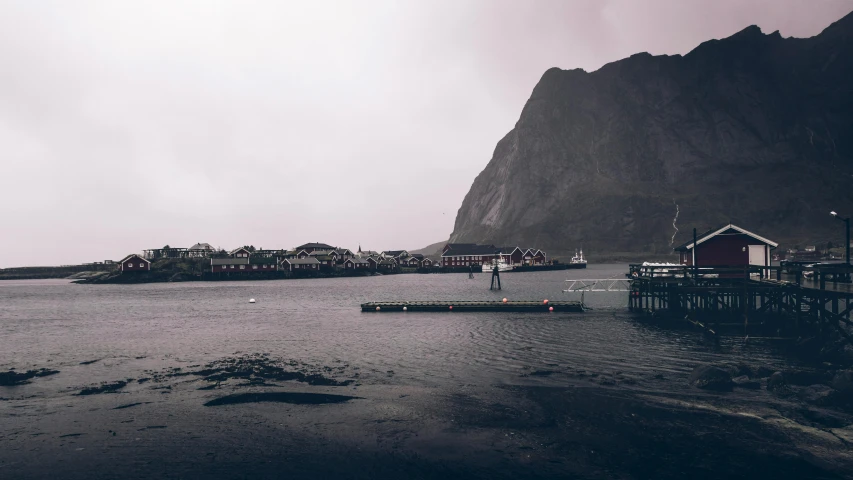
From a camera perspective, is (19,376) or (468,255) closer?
(19,376)

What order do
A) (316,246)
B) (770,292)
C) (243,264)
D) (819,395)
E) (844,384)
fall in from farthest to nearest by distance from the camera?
1. (316,246)
2. (243,264)
3. (770,292)
4. (844,384)
5. (819,395)

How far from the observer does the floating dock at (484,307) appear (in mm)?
51656

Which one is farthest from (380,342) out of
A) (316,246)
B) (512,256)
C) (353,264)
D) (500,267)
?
(512,256)

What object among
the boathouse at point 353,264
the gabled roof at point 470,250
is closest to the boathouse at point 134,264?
the boathouse at point 353,264

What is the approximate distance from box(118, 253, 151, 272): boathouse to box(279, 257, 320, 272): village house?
124 ft

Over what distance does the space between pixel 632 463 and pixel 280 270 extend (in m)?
142

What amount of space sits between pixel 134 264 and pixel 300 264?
46424 millimetres

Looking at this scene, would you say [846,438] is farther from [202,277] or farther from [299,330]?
[202,277]

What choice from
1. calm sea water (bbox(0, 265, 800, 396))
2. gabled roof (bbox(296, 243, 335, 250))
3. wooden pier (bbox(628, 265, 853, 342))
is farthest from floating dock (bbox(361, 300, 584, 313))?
gabled roof (bbox(296, 243, 335, 250))

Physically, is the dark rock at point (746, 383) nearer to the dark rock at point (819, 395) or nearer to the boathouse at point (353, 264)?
the dark rock at point (819, 395)

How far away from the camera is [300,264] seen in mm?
154250

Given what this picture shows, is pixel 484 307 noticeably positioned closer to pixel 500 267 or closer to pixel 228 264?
pixel 228 264

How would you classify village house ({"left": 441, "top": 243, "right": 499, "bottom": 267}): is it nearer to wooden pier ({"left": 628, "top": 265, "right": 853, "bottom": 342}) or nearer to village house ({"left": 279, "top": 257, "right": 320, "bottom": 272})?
village house ({"left": 279, "top": 257, "right": 320, "bottom": 272})

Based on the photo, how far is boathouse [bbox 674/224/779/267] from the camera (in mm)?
46719
